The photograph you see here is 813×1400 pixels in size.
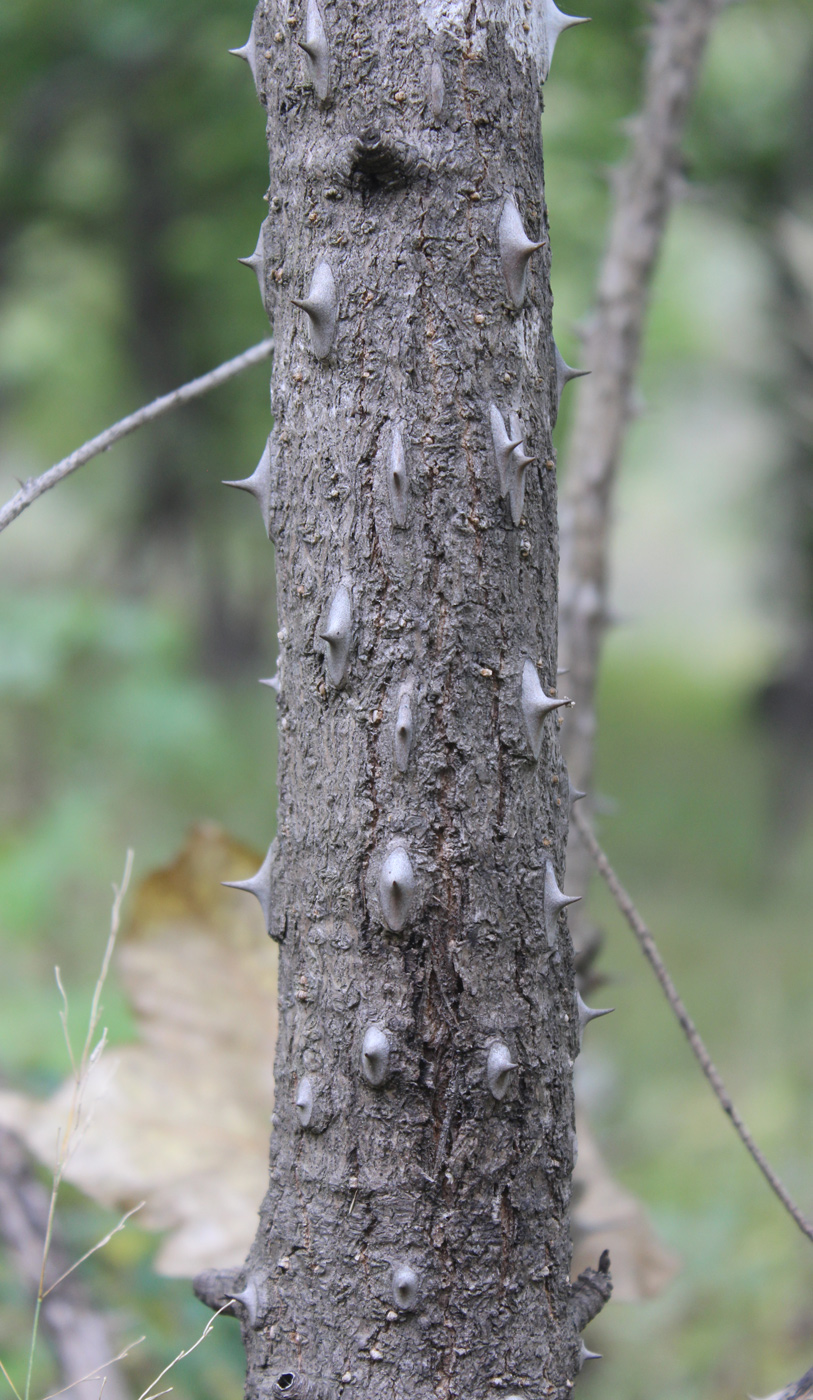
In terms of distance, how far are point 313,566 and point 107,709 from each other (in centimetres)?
358

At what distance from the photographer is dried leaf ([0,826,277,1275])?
1104 mm

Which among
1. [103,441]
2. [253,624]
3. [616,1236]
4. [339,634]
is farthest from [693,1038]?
[253,624]

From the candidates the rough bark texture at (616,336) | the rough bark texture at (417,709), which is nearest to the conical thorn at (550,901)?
the rough bark texture at (417,709)

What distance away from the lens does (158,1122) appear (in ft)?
3.82

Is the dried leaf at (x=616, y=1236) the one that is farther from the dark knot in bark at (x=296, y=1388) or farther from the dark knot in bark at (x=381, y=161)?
the dark knot in bark at (x=381, y=161)

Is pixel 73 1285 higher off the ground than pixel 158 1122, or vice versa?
pixel 158 1122

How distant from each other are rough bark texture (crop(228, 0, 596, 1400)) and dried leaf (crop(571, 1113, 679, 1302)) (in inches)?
18.7

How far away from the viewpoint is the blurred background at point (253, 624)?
2611 mm

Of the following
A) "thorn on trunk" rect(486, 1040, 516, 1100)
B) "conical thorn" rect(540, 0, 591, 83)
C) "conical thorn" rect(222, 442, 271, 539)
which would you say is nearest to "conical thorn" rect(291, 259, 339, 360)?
"conical thorn" rect(222, 442, 271, 539)

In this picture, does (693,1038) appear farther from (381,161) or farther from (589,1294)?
(381,161)

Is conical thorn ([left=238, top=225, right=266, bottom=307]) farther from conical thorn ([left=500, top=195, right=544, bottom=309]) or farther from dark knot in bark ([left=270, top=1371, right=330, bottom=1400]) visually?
dark knot in bark ([left=270, top=1371, right=330, bottom=1400])

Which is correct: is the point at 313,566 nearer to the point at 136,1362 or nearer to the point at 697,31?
the point at 697,31

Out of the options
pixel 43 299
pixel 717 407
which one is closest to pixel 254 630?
pixel 43 299

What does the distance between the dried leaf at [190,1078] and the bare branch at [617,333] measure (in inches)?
22.3
